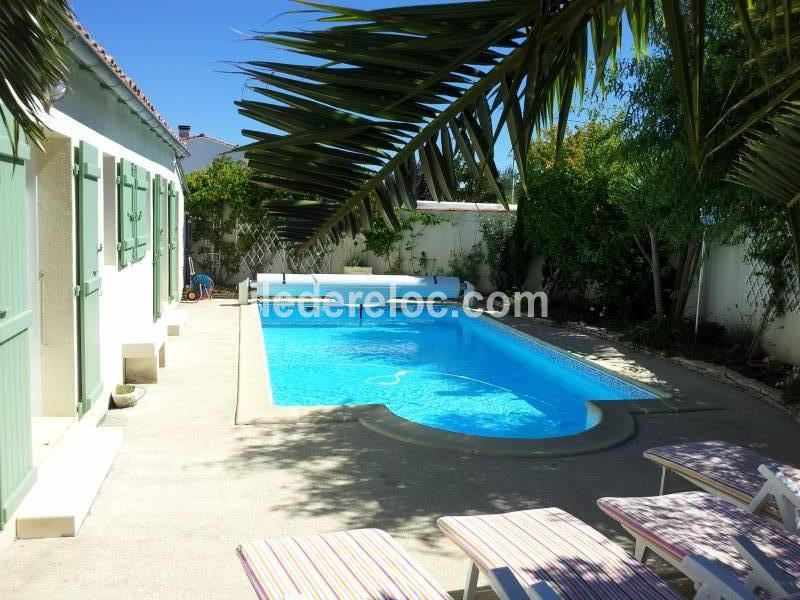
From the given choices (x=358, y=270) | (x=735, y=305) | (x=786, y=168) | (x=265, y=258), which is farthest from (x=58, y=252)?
(x=265, y=258)

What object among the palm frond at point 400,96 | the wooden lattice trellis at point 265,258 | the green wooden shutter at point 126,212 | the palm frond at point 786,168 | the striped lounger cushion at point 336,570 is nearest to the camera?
the palm frond at point 400,96

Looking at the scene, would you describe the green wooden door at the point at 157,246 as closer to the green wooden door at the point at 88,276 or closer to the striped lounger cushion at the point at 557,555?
the green wooden door at the point at 88,276

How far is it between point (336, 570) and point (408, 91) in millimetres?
2075

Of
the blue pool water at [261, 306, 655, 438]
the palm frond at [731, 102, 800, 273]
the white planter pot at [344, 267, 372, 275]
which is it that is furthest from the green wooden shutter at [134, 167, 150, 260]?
the white planter pot at [344, 267, 372, 275]

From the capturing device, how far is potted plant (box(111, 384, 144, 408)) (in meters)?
6.75

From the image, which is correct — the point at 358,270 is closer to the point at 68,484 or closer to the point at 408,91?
the point at 68,484

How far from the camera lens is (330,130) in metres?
1.19

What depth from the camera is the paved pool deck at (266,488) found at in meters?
3.63

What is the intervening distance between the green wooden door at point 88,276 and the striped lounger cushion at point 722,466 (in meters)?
4.38

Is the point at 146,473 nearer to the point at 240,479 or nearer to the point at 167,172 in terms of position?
the point at 240,479

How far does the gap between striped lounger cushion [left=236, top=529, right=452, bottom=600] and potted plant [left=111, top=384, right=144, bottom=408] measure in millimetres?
4316

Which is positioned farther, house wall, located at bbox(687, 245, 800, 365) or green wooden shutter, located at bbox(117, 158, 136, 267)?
house wall, located at bbox(687, 245, 800, 365)

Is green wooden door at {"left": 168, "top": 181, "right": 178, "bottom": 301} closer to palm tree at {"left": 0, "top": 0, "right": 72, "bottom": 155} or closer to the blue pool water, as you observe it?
the blue pool water

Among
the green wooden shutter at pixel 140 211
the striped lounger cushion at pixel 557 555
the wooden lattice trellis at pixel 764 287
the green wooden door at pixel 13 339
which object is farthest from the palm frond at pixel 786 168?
the green wooden shutter at pixel 140 211
